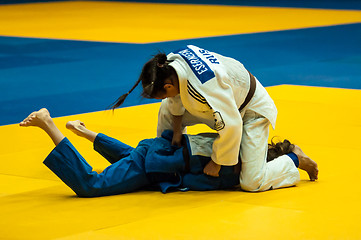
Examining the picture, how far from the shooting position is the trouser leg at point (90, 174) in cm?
402

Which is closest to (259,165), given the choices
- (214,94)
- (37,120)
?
(214,94)

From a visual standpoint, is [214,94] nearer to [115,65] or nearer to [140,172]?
[140,172]

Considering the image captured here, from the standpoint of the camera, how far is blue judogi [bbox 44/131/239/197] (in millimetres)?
4027

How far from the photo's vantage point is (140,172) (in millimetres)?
4176

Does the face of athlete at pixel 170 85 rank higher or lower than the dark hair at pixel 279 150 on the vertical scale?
higher

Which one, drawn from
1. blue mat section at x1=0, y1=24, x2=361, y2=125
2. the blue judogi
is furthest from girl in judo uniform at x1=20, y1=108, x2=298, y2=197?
blue mat section at x1=0, y1=24, x2=361, y2=125

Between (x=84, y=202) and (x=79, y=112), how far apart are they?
3.05m

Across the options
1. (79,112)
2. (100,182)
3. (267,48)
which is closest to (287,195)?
(100,182)

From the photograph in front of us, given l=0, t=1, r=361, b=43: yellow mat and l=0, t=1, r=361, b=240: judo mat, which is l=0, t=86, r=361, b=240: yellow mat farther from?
l=0, t=1, r=361, b=43: yellow mat

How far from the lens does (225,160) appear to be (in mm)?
4023

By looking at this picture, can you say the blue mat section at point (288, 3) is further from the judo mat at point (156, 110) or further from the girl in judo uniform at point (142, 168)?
the girl in judo uniform at point (142, 168)

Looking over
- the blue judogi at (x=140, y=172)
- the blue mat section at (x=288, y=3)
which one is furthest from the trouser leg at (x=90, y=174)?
the blue mat section at (x=288, y=3)

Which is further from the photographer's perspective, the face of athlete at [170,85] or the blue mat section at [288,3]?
the blue mat section at [288,3]

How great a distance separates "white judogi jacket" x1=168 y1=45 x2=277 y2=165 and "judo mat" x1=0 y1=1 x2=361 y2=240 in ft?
1.02
